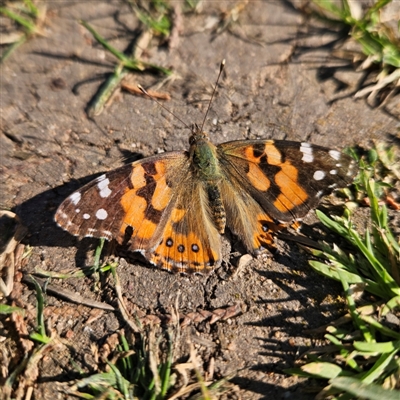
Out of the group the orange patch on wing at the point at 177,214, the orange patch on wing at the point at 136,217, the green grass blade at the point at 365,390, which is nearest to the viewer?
the green grass blade at the point at 365,390

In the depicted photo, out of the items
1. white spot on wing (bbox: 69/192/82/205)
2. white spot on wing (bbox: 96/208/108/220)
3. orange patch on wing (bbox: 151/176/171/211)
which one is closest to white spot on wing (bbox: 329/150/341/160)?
orange patch on wing (bbox: 151/176/171/211)

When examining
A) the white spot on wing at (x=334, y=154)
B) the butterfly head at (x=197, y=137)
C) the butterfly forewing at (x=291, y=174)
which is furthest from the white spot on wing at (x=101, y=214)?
the white spot on wing at (x=334, y=154)

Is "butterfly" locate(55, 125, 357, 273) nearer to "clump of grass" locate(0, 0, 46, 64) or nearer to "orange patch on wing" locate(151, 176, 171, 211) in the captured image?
"orange patch on wing" locate(151, 176, 171, 211)

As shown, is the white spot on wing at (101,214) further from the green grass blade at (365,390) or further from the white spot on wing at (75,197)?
the green grass blade at (365,390)

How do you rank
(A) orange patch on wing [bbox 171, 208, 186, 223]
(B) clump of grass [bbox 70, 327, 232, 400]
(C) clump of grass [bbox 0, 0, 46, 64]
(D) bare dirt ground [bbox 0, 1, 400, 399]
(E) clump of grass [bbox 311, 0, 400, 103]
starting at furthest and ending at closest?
(C) clump of grass [bbox 0, 0, 46, 64], (E) clump of grass [bbox 311, 0, 400, 103], (A) orange patch on wing [bbox 171, 208, 186, 223], (D) bare dirt ground [bbox 0, 1, 400, 399], (B) clump of grass [bbox 70, 327, 232, 400]

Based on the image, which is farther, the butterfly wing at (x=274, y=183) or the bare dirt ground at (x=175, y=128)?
the butterfly wing at (x=274, y=183)
